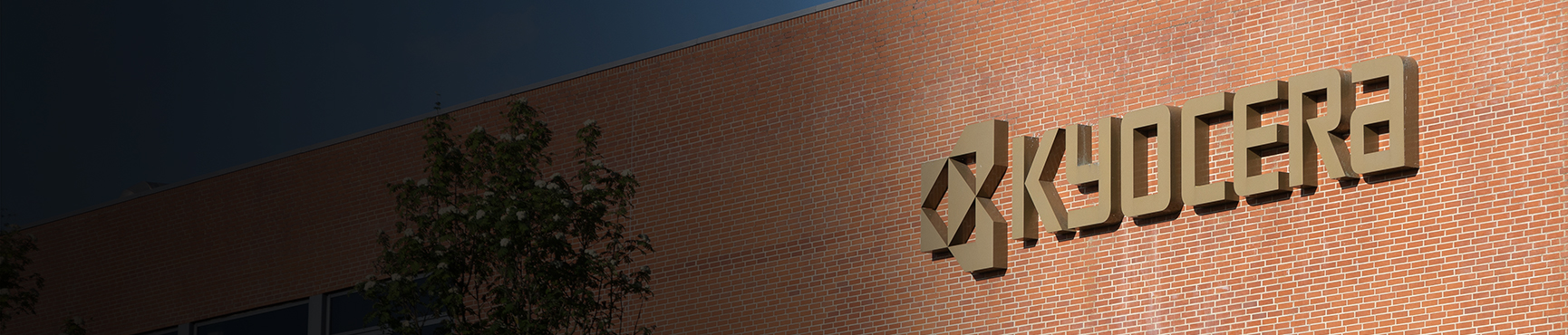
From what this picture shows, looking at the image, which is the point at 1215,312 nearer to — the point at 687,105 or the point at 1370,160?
the point at 1370,160

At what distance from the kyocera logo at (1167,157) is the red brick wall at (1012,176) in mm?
220

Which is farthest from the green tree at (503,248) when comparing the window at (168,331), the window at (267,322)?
the window at (168,331)

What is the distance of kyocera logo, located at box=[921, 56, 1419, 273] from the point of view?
16.3 m

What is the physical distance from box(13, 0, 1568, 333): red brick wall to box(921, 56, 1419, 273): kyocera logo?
22 centimetres

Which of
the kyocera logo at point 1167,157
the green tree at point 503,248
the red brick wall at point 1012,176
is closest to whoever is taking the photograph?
the red brick wall at point 1012,176

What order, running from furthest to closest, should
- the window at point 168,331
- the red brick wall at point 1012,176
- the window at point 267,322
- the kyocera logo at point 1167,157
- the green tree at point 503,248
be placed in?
the window at point 168,331, the window at point 267,322, the green tree at point 503,248, the kyocera logo at point 1167,157, the red brick wall at point 1012,176

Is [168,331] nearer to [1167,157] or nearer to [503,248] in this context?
[503,248]

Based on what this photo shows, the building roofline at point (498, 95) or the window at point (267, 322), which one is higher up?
the building roofline at point (498, 95)

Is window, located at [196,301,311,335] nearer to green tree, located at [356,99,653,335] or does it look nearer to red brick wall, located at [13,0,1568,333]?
red brick wall, located at [13,0,1568,333]

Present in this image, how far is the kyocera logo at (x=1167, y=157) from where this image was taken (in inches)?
642

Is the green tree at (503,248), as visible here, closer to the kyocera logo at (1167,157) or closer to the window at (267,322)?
the kyocera logo at (1167,157)

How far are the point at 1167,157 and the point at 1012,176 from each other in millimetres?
2050

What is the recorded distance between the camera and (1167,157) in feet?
58.4

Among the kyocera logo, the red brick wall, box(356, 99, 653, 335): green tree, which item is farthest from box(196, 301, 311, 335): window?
the kyocera logo
